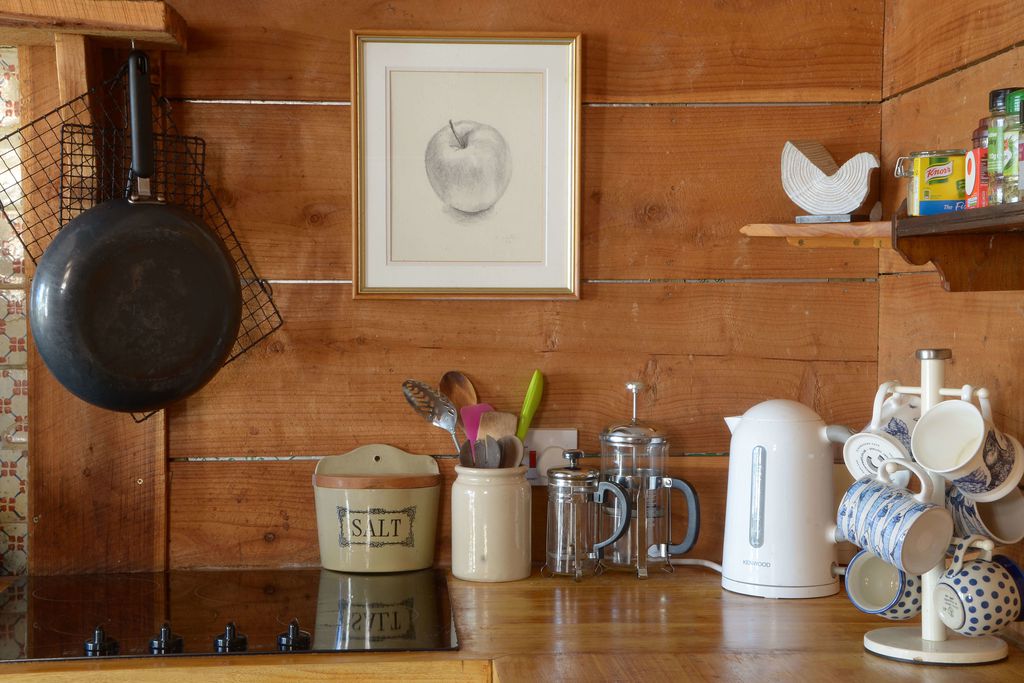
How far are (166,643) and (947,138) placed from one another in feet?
4.17

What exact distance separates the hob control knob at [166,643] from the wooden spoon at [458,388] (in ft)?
1.91

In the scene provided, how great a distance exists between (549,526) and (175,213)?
0.75 m

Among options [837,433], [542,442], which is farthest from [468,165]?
[837,433]

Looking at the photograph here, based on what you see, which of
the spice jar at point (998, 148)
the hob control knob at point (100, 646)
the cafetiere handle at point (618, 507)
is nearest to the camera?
the spice jar at point (998, 148)

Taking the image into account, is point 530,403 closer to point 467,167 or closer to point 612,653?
point 467,167

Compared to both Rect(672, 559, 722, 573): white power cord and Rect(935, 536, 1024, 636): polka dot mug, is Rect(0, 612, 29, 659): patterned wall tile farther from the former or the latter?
Rect(935, 536, 1024, 636): polka dot mug

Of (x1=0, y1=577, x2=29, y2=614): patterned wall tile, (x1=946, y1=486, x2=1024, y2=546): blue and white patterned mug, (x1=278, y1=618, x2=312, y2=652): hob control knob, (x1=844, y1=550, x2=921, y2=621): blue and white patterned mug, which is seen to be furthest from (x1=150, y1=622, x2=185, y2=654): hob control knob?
(x1=946, y1=486, x2=1024, y2=546): blue and white patterned mug

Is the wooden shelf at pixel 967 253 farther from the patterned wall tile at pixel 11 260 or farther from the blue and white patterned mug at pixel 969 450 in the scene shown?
the patterned wall tile at pixel 11 260

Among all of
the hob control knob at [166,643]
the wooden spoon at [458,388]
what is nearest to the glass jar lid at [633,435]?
the wooden spoon at [458,388]

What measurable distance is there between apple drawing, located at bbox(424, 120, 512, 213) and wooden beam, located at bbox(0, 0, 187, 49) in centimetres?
45

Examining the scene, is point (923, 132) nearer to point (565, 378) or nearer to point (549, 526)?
point (565, 378)

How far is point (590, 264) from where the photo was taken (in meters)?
1.78

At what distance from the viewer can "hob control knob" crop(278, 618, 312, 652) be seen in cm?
134

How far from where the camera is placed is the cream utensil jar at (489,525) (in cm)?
166
